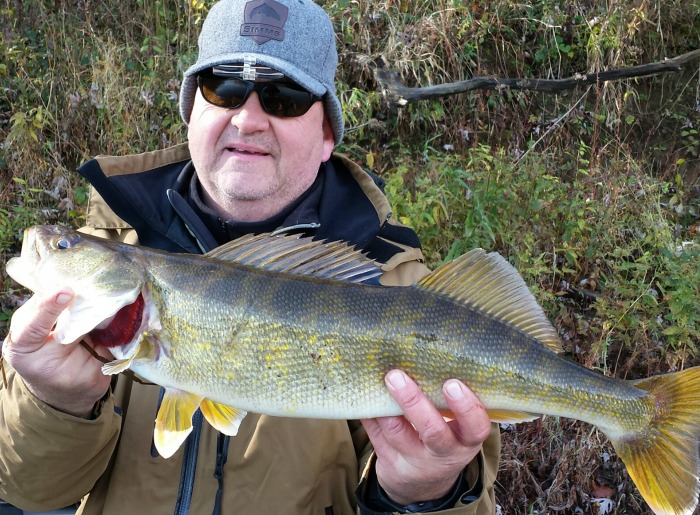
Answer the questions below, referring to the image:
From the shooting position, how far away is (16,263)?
197 centimetres

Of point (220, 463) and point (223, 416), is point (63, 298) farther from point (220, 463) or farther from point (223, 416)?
point (220, 463)

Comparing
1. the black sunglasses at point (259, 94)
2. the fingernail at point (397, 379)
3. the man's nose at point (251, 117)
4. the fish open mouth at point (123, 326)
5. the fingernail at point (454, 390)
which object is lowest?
the fingernail at point (454, 390)

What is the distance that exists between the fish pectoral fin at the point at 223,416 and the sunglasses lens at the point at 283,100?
118 cm

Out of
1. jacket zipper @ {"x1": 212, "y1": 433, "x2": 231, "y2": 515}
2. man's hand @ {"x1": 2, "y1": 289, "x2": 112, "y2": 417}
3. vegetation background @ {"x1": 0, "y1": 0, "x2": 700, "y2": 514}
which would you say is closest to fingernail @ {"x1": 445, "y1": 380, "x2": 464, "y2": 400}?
jacket zipper @ {"x1": 212, "y1": 433, "x2": 231, "y2": 515}

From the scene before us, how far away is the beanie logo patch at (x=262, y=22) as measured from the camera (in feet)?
8.44

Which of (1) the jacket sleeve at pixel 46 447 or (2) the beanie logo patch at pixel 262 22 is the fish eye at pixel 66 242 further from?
(2) the beanie logo patch at pixel 262 22

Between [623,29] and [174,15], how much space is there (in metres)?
4.16

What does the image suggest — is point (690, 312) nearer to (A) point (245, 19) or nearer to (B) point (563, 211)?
(B) point (563, 211)

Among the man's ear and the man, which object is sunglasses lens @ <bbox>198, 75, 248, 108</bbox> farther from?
the man's ear

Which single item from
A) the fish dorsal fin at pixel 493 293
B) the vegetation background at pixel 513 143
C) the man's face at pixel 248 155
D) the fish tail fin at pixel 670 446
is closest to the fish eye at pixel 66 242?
the man's face at pixel 248 155

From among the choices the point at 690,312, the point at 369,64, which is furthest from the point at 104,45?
the point at 690,312

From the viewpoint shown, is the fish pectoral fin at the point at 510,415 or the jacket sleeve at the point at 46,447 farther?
the jacket sleeve at the point at 46,447

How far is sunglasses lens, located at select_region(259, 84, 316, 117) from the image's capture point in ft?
8.31

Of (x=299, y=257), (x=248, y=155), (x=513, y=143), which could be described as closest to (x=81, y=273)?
(x=299, y=257)
